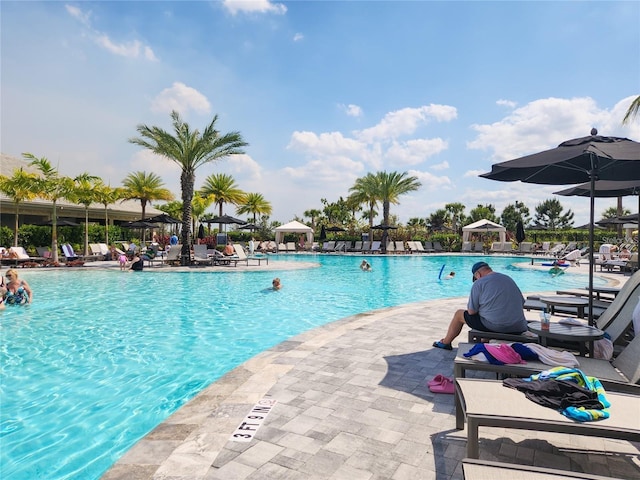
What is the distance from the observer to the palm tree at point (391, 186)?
105 ft

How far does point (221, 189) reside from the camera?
38.8m

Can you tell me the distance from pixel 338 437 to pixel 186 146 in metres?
18.4

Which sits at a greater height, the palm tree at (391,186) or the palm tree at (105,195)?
the palm tree at (391,186)

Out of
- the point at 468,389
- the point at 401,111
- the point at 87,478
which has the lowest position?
the point at 87,478

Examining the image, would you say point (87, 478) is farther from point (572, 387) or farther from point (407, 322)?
point (407, 322)

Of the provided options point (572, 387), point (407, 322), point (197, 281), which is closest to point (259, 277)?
point (197, 281)

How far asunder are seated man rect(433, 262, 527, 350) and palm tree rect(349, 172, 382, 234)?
88.7 feet

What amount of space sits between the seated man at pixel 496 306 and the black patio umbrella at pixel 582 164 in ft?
4.81

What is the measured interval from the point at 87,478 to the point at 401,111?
17317 millimetres

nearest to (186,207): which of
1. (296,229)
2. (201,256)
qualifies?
(201,256)

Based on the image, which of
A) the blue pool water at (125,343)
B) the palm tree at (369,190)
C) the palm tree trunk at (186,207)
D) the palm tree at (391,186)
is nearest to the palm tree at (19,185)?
the blue pool water at (125,343)

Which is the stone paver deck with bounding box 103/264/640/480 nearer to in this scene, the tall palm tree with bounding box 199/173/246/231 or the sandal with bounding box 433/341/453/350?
the sandal with bounding box 433/341/453/350

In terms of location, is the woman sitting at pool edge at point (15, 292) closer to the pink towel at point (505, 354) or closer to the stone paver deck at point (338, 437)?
the stone paver deck at point (338, 437)

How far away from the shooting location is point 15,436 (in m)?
3.53
